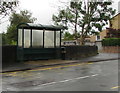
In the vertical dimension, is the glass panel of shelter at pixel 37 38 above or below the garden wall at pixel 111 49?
above

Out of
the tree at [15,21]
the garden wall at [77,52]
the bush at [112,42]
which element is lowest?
the garden wall at [77,52]

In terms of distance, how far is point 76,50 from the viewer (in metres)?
23.5

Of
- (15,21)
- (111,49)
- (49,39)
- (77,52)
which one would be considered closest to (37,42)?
(49,39)

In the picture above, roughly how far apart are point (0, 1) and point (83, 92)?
1338cm

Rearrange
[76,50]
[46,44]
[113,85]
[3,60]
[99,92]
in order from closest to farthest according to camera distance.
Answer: [99,92] → [113,85] → [3,60] → [46,44] → [76,50]

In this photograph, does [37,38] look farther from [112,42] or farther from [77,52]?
[112,42]

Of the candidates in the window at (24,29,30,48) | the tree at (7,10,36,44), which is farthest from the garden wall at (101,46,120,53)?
the window at (24,29,30,48)

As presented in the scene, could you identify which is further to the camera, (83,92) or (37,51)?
(37,51)

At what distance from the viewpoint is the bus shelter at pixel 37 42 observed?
60.4ft

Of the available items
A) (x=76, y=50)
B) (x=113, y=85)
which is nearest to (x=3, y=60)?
(x=76, y=50)

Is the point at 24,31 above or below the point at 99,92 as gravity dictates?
above

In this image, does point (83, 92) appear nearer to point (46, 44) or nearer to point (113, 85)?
point (113, 85)

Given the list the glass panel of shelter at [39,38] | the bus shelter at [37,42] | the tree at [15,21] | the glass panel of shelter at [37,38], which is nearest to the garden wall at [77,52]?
the bus shelter at [37,42]

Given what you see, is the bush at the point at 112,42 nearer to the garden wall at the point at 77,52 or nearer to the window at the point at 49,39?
the garden wall at the point at 77,52
